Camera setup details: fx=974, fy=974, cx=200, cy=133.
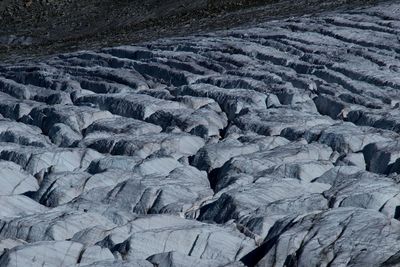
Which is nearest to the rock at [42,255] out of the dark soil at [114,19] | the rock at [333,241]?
the rock at [333,241]

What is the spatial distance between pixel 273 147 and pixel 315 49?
28.0ft

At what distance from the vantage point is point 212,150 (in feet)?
61.2

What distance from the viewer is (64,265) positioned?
515 inches

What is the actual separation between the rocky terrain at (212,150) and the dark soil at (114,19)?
17.5 ft

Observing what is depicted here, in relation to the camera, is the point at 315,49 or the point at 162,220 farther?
the point at 315,49

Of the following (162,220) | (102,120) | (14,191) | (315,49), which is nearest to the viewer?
(162,220)

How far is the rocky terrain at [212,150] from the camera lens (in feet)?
44.4

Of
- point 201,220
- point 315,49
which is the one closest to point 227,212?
point 201,220

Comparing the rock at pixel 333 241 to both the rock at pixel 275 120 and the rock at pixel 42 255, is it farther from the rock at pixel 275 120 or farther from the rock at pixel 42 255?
the rock at pixel 275 120

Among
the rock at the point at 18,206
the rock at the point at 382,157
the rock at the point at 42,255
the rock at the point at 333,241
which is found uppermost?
the rock at the point at 42,255

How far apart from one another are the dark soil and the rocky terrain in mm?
5348

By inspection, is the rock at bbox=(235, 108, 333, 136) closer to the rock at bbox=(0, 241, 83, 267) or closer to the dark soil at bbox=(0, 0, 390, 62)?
the rock at bbox=(0, 241, 83, 267)

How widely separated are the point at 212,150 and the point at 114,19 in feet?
85.6

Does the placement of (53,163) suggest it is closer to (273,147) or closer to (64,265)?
(273,147)
